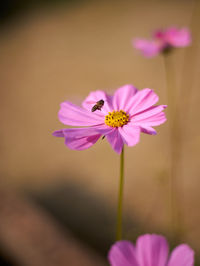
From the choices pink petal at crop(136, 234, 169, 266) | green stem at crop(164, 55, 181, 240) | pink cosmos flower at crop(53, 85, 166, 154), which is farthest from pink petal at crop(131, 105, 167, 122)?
green stem at crop(164, 55, 181, 240)

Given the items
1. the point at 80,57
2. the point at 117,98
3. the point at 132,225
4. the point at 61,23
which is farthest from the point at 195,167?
the point at 61,23

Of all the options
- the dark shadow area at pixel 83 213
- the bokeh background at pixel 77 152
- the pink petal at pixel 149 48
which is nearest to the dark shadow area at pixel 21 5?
the bokeh background at pixel 77 152

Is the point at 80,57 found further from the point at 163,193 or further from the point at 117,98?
the point at 117,98

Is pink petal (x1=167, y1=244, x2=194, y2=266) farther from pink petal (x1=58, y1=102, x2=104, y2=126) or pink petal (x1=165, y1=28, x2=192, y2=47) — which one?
pink petal (x1=165, y1=28, x2=192, y2=47)

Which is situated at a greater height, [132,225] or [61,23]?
[61,23]

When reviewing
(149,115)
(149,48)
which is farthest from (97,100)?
(149,48)

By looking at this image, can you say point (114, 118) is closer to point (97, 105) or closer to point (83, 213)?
point (97, 105)

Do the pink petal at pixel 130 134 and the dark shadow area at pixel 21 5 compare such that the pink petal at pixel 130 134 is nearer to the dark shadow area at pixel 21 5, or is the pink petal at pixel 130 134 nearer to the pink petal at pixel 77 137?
the pink petal at pixel 77 137
